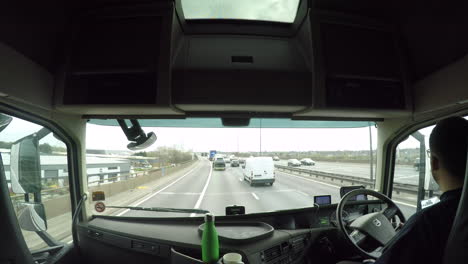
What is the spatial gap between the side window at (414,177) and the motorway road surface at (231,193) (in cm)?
9

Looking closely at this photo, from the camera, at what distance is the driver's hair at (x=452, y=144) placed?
4.18ft

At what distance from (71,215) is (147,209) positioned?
0.91m

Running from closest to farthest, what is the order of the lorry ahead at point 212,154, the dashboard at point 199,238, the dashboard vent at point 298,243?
the dashboard at point 199,238, the dashboard vent at point 298,243, the lorry ahead at point 212,154

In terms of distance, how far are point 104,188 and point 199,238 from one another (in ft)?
4.33

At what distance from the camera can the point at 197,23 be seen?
84.5 inches

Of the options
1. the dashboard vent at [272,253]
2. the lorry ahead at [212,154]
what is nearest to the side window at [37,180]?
the lorry ahead at [212,154]

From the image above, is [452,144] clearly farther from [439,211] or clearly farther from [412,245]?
[412,245]

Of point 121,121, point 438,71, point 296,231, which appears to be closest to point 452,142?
point 438,71

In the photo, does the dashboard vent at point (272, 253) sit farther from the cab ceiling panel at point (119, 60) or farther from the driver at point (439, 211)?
the cab ceiling panel at point (119, 60)

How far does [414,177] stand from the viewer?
2777 millimetres

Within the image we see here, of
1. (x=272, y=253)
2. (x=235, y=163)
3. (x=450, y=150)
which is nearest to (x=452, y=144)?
(x=450, y=150)

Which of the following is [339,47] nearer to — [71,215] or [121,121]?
[121,121]

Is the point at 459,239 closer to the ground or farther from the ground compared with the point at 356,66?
closer to the ground

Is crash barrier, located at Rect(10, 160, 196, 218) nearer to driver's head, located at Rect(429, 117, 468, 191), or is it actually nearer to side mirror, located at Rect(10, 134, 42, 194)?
side mirror, located at Rect(10, 134, 42, 194)
